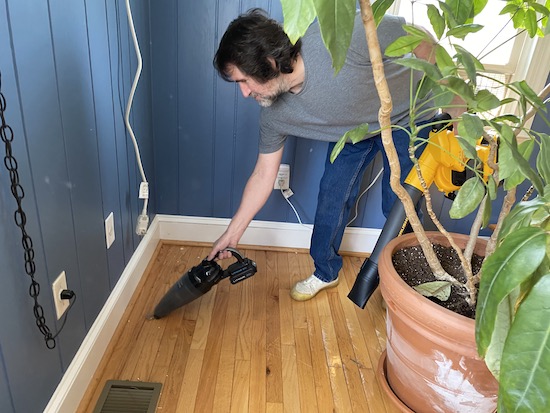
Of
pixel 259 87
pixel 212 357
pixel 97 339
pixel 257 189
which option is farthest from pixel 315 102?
pixel 97 339

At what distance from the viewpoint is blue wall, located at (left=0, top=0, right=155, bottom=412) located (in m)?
0.93

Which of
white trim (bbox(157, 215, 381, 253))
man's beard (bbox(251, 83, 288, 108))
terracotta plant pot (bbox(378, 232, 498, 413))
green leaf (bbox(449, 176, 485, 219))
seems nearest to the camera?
green leaf (bbox(449, 176, 485, 219))

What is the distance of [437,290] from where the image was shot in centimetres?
121

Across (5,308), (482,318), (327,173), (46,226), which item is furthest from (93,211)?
(482,318)

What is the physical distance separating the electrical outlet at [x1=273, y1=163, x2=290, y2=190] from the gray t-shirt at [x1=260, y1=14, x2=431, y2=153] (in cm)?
38

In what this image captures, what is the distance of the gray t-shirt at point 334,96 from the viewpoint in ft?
4.62

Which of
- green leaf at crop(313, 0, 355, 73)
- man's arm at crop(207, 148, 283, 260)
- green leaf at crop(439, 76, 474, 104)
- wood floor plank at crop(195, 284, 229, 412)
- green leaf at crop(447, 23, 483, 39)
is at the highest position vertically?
green leaf at crop(313, 0, 355, 73)

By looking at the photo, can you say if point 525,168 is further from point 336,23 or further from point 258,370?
point 258,370

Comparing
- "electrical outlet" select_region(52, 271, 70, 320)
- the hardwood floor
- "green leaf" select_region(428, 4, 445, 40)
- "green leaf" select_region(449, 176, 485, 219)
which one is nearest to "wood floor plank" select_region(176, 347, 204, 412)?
the hardwood floor

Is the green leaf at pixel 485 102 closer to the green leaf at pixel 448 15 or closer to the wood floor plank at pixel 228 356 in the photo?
the green leaf at pixel 448 15

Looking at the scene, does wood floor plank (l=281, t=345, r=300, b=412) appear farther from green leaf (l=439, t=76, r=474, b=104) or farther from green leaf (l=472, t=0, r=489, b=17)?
green leaf (l=472, t=0, r=489, b=17)

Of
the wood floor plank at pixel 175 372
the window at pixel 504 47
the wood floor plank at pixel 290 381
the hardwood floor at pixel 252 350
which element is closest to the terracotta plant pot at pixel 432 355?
the hardwood floor at pixel 252 350

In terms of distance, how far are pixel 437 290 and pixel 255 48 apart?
83cm

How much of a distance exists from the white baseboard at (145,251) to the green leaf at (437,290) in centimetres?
97
